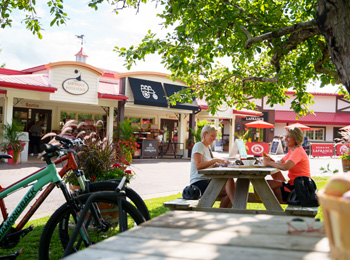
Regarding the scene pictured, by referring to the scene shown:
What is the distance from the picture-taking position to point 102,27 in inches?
337

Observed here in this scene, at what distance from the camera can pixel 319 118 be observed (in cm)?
3628

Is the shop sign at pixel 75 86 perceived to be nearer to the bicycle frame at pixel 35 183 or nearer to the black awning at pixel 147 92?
the black awning at pixel 147 92

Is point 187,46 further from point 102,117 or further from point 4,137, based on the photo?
point 102,117

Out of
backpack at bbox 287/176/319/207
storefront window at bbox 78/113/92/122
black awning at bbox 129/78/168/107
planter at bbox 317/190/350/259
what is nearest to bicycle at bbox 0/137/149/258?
backpack at bbox 287/176/319/207

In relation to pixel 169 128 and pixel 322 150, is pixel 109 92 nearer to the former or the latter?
pixel 169 128

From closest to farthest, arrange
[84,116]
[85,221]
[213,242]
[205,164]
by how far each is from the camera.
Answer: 1. [213,242]
2. [85,221]
3. [205,164]
4. [84,116]

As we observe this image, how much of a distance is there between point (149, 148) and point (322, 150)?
12724 millimetres

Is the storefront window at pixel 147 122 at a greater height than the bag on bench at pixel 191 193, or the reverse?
the storefront window at pixel 147 122

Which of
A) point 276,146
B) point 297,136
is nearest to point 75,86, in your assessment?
point 297,136

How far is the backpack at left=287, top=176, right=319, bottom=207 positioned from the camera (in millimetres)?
4285

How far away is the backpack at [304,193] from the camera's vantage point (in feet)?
14.1

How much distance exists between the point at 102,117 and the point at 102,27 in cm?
1398

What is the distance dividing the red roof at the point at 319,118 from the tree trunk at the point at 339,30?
3274cm

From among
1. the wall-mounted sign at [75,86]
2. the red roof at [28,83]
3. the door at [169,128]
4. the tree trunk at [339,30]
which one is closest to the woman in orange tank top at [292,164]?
the tree trunk at [339,30]
